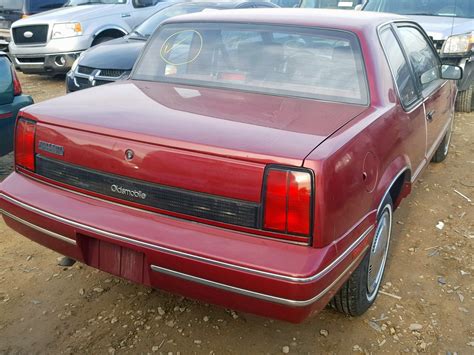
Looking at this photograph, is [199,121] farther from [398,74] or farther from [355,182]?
[398,74]

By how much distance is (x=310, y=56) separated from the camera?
2.78 m

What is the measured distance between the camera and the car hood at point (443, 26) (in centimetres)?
631

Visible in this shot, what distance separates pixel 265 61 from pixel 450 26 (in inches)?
185

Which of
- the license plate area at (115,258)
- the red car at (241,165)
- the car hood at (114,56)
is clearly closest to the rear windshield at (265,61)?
the red car at (241,165)

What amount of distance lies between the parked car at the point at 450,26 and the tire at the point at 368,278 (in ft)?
14.4

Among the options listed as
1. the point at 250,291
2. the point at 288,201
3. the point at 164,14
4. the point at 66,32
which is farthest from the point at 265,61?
the point at 66,32

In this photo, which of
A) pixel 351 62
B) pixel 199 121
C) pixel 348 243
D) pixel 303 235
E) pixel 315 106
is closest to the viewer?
pixel 303 235

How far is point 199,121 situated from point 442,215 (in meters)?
2.65

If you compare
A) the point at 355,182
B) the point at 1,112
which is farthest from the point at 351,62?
the point at 1,112

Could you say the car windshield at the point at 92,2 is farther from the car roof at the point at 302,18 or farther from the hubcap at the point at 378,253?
the hubcap at the point at 378,253

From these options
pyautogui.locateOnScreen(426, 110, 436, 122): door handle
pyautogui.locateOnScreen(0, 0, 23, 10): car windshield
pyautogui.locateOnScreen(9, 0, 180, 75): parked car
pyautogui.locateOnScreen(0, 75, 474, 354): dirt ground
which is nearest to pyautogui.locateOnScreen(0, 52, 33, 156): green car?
pyautogui.locateOnScreen(0, 75, 474, 354): dirt ground

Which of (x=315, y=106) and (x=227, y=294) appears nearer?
(x=227, y=294)

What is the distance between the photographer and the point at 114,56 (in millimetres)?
6148

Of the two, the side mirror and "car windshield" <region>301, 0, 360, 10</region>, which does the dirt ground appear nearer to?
the side mirror
